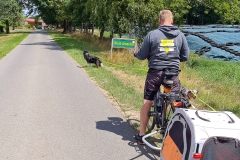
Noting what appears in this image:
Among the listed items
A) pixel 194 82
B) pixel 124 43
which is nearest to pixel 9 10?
pixel 124 43

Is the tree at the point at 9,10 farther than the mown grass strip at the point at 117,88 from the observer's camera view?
Yes

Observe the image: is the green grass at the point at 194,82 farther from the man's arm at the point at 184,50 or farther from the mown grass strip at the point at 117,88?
the man's arm at the point at 184,50

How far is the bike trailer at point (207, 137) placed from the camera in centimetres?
273

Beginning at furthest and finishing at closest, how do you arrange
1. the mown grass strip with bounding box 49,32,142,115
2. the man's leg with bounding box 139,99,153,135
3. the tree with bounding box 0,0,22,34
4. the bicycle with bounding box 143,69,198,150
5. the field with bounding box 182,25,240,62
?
the tree with bounding box 0,0,22,34
the field with bounding box 182,25,240,62
the mown grass strip with bounding box 49,32,142,115
the man's leg with bounding box 139,99,153,135
the bicycle with bounding box 143,69,198,150

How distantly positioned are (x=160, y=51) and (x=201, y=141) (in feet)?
5.66

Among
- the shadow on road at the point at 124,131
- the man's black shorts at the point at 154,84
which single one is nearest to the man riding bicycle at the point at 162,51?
the man's black shorts at the point at 154,84

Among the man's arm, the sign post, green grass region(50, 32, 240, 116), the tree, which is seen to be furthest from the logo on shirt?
the tree

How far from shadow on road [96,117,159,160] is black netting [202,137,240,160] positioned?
1.40 meters

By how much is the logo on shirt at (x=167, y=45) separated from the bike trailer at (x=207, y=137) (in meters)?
1.25

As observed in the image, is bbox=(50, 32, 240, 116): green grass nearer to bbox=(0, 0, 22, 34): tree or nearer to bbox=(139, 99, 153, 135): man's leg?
bbox=(139, 99, 153, 135): man's leg

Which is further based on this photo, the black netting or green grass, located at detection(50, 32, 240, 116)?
Result: green grass, located at detection(50, 32, 240, 116)

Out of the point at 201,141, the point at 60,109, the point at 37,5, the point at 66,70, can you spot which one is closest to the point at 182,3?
the point at 66,70

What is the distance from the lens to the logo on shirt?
4.12 m

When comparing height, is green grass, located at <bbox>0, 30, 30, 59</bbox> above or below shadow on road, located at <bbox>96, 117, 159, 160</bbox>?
below
